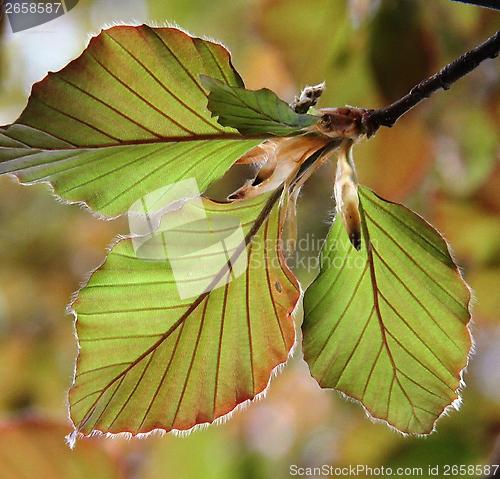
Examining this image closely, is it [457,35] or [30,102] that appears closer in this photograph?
[30,102]

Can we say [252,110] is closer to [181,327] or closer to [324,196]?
[181,327]

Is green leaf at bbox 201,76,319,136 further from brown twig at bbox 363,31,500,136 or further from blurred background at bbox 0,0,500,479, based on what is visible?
blurred background at bbox 0,0,500,479

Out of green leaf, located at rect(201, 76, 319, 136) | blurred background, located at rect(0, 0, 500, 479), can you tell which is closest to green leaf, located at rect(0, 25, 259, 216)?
green leaf, located at rect(201, 76, 319, 136)

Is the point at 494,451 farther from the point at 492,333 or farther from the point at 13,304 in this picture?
the point at 13,304

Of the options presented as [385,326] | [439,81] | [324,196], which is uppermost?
[439,81]

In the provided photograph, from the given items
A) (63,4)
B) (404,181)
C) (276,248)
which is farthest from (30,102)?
(404,181)

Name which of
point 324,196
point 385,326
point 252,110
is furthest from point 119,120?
point 324,196

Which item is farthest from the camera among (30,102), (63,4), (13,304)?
(13,304)
